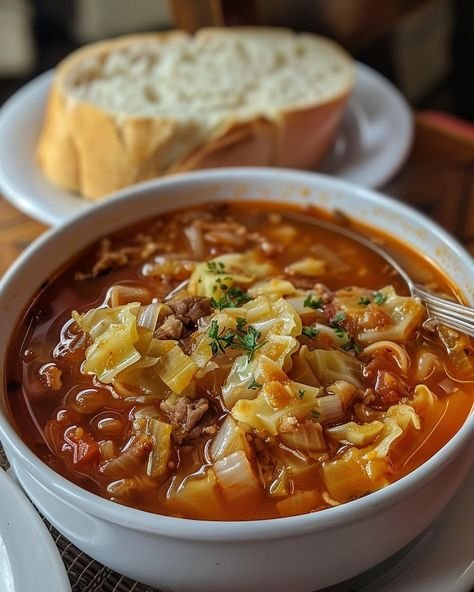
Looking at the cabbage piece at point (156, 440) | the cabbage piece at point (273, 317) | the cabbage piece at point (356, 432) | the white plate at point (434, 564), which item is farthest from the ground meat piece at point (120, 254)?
the white plate at point (434, 564)

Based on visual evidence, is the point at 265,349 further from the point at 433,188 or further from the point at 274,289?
the point at 433,188

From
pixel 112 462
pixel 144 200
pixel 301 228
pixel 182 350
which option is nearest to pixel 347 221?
pixel 301 228

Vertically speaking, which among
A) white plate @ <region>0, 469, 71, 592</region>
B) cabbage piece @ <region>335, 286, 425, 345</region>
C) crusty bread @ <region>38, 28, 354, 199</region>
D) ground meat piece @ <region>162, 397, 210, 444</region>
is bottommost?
crusty bread @ <region>38, 28, 354, 199</region>

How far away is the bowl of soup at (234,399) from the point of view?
140 centimetres

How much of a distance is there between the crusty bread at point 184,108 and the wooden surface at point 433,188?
0.89ft

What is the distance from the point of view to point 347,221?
223 cm

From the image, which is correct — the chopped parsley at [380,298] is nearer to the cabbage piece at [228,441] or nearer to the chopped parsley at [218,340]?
the chopped parsley at [218,340]

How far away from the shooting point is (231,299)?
72.4 inches

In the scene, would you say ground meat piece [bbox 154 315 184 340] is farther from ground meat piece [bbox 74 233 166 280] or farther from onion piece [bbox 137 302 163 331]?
ground meat piece [bbox 74 233 166 280]

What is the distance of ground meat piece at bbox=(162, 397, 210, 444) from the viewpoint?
5.12ft

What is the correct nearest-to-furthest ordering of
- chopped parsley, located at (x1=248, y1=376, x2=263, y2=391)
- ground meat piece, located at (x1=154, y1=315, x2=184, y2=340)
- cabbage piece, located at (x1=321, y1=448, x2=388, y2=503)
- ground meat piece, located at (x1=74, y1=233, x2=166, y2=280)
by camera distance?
1. cabbage piece, located at (x1=321, y1=448, x2=388, y2=503)
2. chopped parsley, located at (x1=248, y1=376, x2=263, y2=391)
3. ground meat piece, located at (x1=154, y1=315, x2=184, y2=340)
4. ground meat piece, located at (x1=74, y1=233, x2=166, y2=280)

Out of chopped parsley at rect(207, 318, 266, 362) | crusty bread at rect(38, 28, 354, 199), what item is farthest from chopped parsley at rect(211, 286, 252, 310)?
crusty bread at rect(38, 28, 354, 199)

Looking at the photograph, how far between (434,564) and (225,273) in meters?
0.80

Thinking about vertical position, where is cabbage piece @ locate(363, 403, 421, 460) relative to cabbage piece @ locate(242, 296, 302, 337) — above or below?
below
